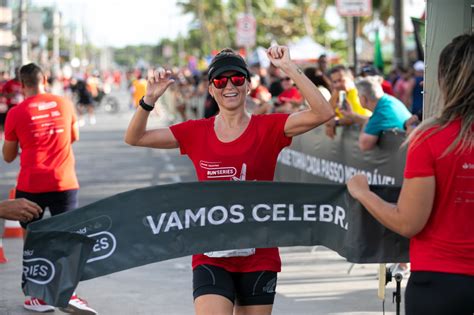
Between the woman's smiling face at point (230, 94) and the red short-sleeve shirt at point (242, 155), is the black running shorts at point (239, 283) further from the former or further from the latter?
the woman's smiling face at point (230, 94)

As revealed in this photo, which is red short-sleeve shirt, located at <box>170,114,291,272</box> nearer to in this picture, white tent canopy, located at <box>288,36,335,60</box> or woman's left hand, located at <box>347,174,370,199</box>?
woman's left hand, located at <box>347,174,370,199</box>

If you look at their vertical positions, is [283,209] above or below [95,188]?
above

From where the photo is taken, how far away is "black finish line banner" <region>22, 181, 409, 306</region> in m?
4.63

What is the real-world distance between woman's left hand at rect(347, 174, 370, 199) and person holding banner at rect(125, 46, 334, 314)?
815 millimetres

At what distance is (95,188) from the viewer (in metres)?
17.1

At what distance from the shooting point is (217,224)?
4770mm

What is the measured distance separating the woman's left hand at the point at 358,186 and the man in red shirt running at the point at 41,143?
4.34 metres

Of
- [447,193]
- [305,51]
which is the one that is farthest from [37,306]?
[305,51]

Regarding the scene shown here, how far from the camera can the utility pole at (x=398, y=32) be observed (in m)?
27.3

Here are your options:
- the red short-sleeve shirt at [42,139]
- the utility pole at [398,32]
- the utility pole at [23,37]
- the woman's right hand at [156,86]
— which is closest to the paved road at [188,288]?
the red short-sleeve shirt at [42,139]

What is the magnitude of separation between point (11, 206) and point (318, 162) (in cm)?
759

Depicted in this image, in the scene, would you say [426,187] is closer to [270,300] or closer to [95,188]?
[270,300]

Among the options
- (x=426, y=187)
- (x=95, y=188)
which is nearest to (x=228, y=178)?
(x=426, y=187)

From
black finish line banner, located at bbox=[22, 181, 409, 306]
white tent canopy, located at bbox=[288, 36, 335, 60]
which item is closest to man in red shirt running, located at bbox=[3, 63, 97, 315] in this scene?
black finish line banner, located at bbox=[22, 181, 409, 306]
